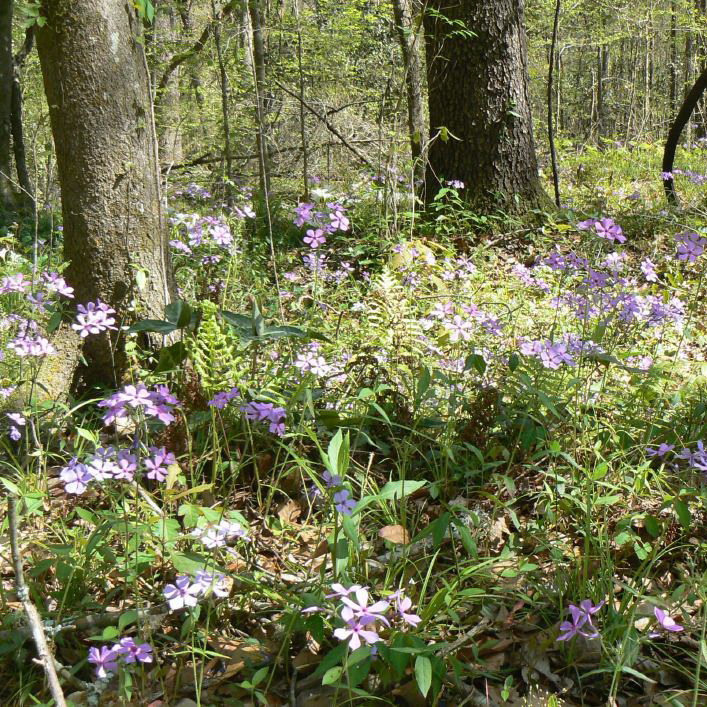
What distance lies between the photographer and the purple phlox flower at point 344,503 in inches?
60.6

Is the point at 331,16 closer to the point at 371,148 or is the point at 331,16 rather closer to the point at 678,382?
the point at 371,148

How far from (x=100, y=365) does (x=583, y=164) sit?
6937 millimetres

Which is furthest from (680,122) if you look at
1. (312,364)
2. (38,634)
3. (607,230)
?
(38,634)

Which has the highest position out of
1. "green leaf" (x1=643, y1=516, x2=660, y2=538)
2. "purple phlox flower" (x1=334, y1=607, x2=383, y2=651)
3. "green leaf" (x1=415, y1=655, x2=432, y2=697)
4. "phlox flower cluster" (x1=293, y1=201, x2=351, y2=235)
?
"phlox flower cluster" (x1=293, y1=201, x2=351, y2=235)

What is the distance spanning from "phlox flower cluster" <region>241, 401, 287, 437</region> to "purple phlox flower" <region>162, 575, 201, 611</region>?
649mm

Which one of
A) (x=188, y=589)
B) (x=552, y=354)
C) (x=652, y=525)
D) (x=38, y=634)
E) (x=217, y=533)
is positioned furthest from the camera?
(x=552, y=354)

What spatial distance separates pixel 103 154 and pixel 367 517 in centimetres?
176

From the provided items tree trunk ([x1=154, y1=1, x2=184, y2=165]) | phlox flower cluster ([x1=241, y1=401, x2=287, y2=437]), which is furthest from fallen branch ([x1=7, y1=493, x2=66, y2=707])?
tree trunk ([x1=154, y1=1, x2=184, y2=165])

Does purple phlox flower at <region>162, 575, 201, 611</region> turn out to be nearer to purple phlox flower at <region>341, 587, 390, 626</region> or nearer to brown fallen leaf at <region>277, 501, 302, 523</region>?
purple phlox flower at <region>341, 587, 390, 626</region>

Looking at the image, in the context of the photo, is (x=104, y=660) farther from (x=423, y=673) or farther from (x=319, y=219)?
(x=319, y=219)

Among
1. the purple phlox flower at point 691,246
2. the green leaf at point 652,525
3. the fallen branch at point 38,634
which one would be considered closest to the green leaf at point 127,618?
the fallen branch at point 38,634

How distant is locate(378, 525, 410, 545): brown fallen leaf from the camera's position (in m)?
1.89

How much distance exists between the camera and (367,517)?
6.89 ft

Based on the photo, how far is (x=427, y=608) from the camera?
5.07 feet
